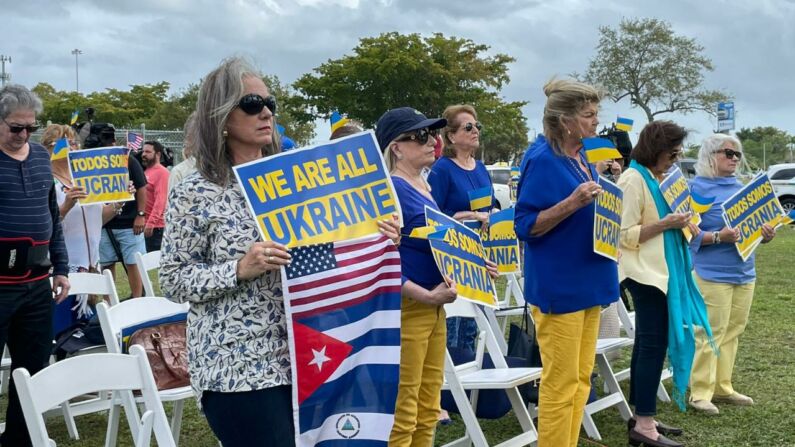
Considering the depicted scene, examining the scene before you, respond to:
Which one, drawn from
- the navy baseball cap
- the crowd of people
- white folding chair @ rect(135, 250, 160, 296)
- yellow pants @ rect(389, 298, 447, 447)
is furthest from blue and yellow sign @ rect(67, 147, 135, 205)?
yellow pants @ rect(389, 298, 447, 447)

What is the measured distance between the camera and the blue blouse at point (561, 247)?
3.57 metres

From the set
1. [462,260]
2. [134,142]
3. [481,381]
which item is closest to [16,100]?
[462,260]

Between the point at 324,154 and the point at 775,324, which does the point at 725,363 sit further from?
the point at 324,154

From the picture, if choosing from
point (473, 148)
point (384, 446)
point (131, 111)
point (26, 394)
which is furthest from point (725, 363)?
point (131, 111)

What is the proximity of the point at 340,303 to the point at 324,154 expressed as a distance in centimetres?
45

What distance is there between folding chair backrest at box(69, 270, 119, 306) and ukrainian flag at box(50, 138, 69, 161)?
1.18 m

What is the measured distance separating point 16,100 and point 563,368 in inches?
109

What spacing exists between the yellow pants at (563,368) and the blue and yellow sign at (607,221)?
27cm

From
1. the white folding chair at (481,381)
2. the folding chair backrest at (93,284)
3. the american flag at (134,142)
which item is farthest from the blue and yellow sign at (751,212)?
the american flag at (134,142)

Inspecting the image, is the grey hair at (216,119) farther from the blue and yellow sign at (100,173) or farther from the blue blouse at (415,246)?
the blue and yellow sign at (100,173)

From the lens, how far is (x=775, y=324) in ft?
26.7

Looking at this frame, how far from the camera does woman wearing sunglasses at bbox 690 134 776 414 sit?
5457 mm

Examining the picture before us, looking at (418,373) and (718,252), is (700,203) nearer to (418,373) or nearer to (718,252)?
(718,252)

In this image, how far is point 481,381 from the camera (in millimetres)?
4137
